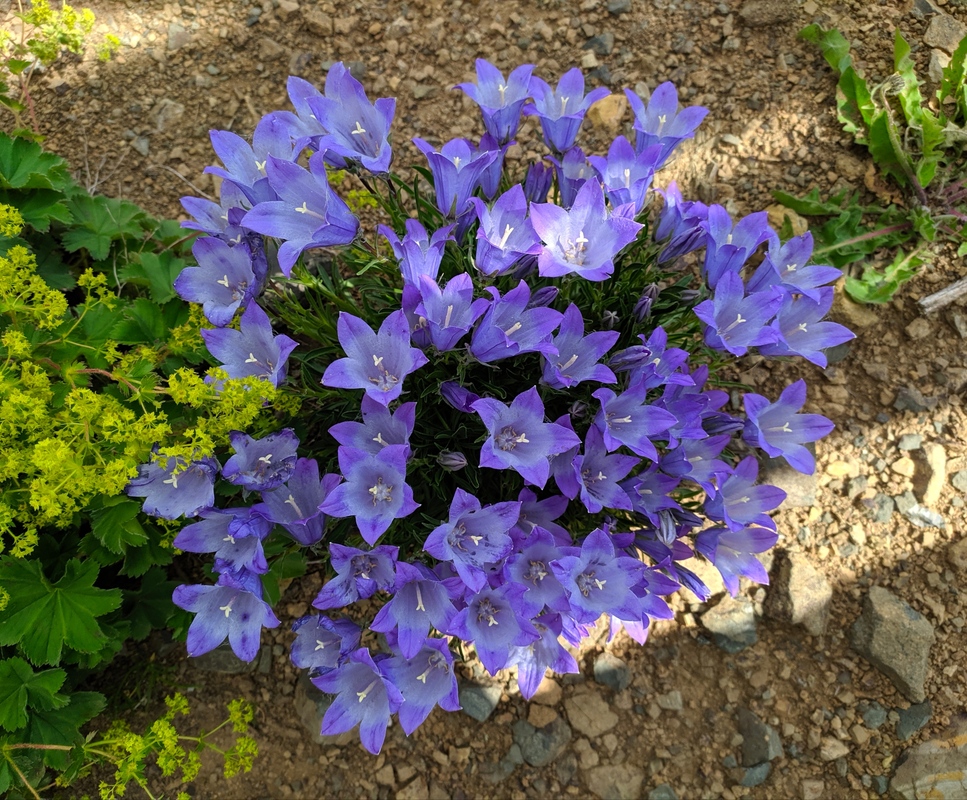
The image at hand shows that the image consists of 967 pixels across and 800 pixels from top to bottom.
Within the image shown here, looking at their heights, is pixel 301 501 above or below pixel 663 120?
below

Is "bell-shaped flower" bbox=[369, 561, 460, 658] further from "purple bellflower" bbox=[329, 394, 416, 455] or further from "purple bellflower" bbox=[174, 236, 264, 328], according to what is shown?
"purple bellflower" bbox=[174, 236, 264, 328]

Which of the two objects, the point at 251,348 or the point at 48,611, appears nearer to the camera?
the point at 251,348

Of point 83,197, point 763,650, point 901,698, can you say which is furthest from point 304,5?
point 901,698

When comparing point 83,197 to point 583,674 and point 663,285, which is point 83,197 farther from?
point 583,674

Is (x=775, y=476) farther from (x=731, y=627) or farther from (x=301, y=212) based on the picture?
(x=301, y=212)

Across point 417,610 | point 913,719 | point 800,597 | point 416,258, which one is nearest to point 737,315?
point 416,258

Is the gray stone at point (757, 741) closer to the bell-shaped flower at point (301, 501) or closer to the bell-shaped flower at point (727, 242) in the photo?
the bell-shaped flower at point (727, 242)

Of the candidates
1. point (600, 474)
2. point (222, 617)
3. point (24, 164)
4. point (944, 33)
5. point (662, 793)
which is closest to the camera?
point (222, 617)
